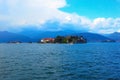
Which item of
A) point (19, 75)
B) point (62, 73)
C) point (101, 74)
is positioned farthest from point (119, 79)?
point (19, 75)

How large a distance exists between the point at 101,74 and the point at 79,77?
4951 mm

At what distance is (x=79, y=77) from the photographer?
4262cm

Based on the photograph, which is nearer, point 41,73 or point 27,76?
point 27,76

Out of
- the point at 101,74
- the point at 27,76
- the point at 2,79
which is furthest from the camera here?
the point at 101,74

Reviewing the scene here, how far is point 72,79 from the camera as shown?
40781mm

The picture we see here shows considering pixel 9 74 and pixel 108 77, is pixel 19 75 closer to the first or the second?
pixel 9 74

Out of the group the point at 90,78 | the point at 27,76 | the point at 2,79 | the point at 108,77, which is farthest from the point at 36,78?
the point at 108,77

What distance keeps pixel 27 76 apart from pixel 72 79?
7471 millimetres

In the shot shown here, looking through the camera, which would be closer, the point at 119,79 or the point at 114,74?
the point at 119,79

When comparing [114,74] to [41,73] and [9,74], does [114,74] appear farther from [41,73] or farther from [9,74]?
[9,74]

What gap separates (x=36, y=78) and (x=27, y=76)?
2245mm

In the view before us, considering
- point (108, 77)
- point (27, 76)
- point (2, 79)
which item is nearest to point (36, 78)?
point (27, 76)

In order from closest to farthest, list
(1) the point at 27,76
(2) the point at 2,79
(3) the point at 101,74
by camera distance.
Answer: (2) the point at 2,79, (1) the point at 27,76, (3) the point at 101,74

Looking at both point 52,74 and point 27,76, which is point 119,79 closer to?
point 52,74
